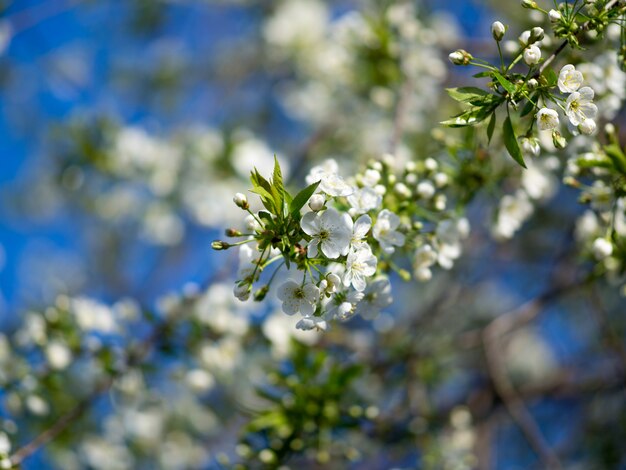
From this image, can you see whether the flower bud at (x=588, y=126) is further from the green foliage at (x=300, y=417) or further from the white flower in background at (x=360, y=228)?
the green foliage at (x=300, y=417)

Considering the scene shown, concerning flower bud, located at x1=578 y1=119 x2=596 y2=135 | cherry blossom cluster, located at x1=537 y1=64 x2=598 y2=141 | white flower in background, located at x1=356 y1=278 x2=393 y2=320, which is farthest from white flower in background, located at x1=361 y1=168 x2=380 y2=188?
flower bud, located at x1=578 y1=119 x2=596 y2=135

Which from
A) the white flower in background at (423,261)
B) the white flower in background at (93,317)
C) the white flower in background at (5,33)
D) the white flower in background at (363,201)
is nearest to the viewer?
the white flower in background at (363,201)

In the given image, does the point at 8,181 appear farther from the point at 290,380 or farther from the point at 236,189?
the point at 290,380

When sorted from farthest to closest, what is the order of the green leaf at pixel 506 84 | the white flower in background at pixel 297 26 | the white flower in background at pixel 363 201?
1. the white flower in background at pixel 297 26
2. the white flower in background at pixel 363 201
3. the green leaf at pixel 506 84

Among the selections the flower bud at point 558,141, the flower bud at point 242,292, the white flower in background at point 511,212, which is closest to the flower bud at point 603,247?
the white flower in background at point 511,212

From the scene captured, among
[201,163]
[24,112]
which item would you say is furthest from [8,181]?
Answer: [201,163]

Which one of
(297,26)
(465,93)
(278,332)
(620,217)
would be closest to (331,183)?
(465,93)
